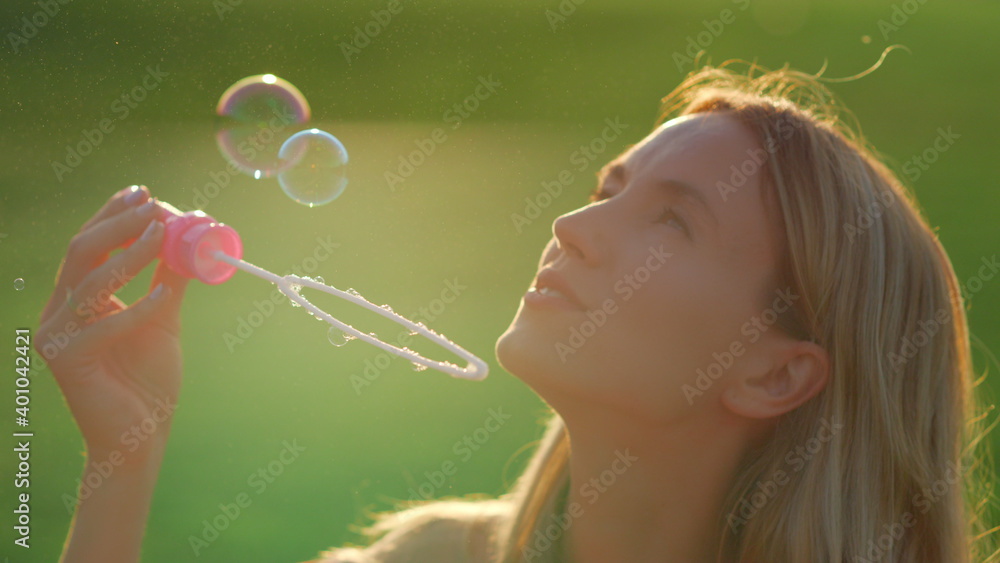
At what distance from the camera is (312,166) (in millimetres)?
1595

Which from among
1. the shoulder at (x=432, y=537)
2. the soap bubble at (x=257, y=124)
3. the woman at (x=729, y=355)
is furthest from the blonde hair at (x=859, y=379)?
the soap bubble at (x=257, y=124)

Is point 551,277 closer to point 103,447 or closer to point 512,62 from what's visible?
Result: point 103,447

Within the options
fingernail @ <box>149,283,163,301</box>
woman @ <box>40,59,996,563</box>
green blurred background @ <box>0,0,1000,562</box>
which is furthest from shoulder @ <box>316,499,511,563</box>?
green blurred background @ <box>0,0,1000,562</box>

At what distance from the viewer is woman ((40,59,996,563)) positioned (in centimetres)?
109

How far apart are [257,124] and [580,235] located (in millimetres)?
774

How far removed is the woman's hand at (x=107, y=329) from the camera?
3.75ft

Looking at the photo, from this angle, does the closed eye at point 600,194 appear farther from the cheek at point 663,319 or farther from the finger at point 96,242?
the finger at point 96,242

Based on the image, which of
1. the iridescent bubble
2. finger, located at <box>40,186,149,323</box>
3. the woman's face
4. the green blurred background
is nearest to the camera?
the woman's face

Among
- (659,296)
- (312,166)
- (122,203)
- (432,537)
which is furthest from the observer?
(312,166)

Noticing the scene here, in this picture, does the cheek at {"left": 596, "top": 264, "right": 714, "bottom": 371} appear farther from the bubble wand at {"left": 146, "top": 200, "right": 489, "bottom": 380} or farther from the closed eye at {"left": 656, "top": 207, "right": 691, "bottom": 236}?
the bubble wand at {"left": 146, "top": 200, "right": 489, "bottom": 380}

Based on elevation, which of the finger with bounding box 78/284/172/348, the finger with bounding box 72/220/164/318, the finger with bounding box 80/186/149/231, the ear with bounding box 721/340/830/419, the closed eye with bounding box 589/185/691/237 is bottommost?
the ear with bounding box 721/340/830/419

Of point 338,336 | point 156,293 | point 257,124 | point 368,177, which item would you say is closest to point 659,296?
point 338,336

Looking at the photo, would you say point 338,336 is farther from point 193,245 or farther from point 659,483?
point 659,483

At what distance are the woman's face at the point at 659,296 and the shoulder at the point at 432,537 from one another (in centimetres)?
32
